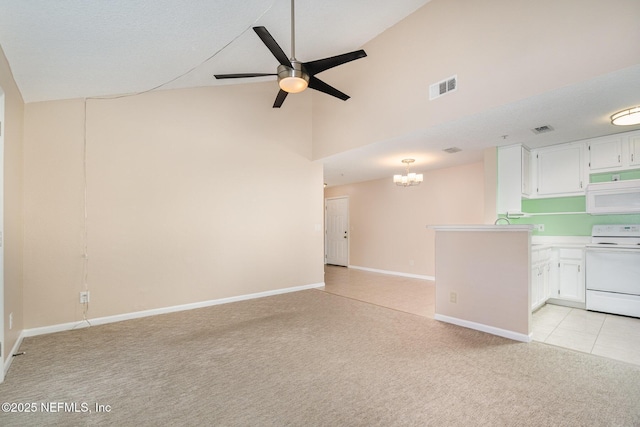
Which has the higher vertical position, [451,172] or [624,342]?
[451,172]

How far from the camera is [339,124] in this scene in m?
4.91

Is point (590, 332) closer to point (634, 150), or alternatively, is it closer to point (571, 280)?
point (571, 280)

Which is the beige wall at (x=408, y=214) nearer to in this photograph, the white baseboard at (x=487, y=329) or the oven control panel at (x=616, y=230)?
the oven control panel at (x=616, y=230)

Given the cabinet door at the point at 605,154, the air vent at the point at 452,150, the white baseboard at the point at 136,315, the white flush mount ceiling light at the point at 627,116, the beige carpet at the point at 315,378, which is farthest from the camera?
the air vent at the point at 452,150

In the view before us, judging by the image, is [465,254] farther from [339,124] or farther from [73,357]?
[73,357]

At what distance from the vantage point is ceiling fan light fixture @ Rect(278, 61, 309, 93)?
269 centimetres

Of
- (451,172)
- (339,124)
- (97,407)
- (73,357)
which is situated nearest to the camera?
(97,407)

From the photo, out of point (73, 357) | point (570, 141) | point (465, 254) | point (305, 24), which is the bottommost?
point (73, 357)

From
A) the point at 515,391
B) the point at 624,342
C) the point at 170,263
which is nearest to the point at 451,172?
the point at 624,342

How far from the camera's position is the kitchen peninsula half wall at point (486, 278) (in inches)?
115

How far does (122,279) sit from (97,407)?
6.89ft

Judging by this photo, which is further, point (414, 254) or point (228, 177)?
point (414, 254)

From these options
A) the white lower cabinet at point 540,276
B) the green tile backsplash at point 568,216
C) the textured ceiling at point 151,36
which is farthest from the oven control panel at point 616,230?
the textured ceiling at point 151,36

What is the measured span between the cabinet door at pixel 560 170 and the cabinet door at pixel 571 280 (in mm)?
1016
